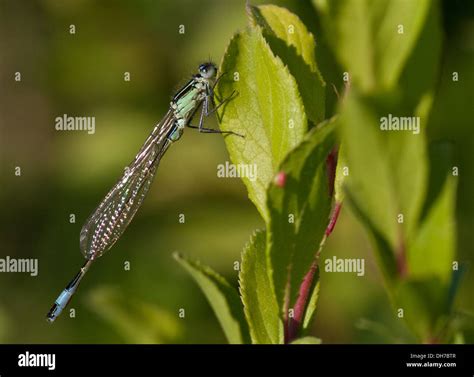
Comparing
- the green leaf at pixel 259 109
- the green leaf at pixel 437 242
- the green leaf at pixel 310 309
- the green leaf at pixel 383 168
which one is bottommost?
the green leaf at pixel 310 309

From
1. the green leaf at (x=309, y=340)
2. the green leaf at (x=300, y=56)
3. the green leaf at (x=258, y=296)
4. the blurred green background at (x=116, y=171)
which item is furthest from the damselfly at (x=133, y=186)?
the green leaf at (x=309, y=340)

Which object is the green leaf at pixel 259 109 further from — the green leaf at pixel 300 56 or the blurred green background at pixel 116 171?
the blurred green background at pixel 116 171

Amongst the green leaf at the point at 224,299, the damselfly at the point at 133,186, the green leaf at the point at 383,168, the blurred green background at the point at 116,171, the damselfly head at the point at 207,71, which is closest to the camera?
the green leaf at the point at 383,168

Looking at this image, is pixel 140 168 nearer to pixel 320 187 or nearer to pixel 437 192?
pixel 320 187

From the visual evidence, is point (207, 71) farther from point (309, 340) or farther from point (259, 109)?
point (309, 340)

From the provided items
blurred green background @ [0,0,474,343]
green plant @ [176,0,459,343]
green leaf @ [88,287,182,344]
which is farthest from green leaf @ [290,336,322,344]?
blurred green background @ [0,0,474,343]

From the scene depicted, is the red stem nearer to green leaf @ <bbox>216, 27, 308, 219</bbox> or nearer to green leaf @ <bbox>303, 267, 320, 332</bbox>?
green leaf @ <bbox>303, 267, 320, 332</bbox>
